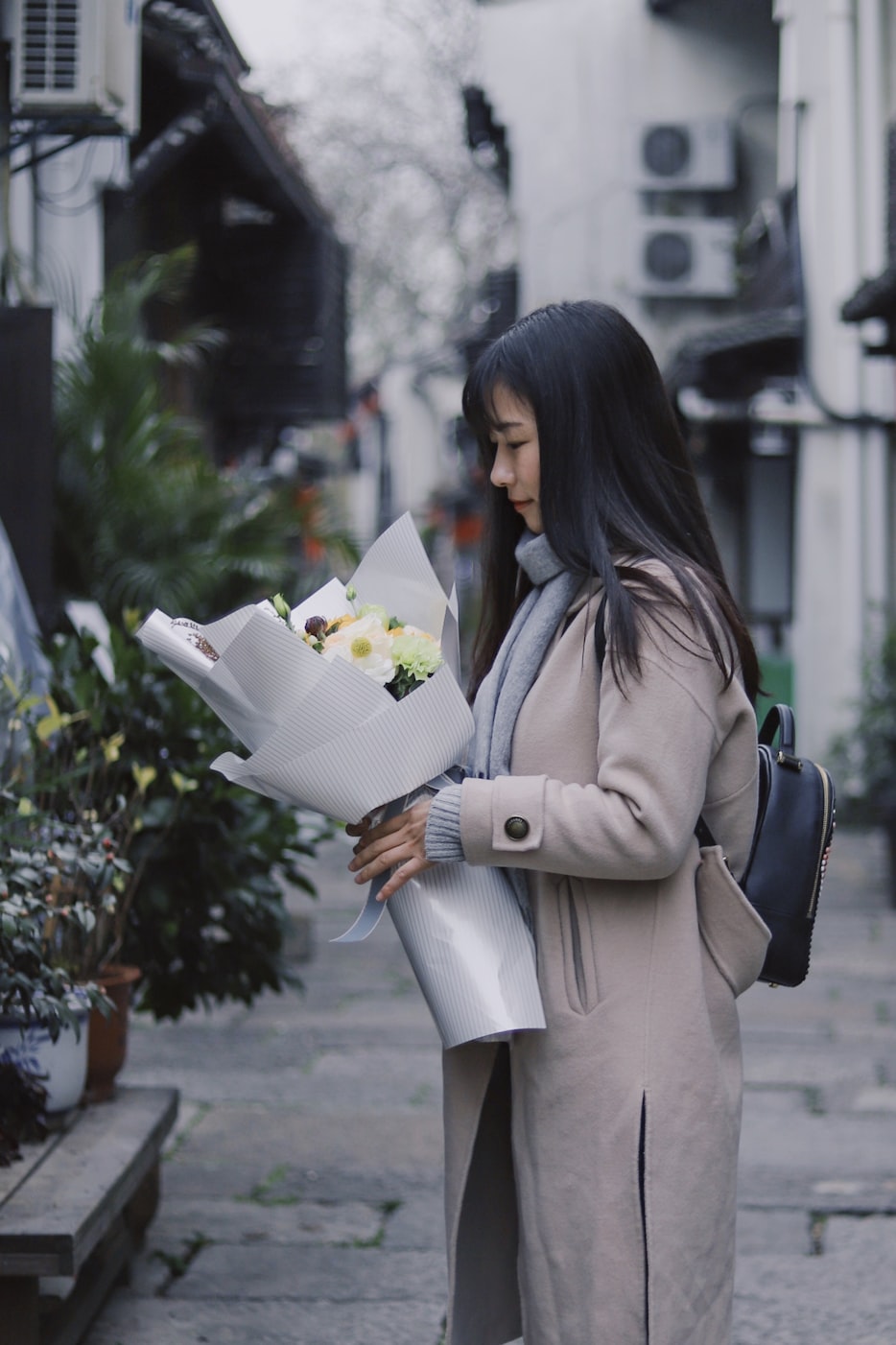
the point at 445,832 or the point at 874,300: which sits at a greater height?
the point at 874,300

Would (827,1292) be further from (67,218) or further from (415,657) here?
(67,218)

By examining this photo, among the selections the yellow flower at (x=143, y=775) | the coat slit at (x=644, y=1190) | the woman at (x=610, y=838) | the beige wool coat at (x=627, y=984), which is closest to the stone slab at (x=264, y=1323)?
the yellow flower at (x=143, y=775)

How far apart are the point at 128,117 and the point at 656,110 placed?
1326cm

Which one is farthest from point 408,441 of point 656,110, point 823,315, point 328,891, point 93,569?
point 93,569

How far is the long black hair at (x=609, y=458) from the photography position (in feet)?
7.53

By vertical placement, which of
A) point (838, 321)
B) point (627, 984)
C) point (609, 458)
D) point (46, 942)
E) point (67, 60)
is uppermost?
point (838, 321)

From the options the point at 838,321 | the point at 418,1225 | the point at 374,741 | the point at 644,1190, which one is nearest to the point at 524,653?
the point at 374,741

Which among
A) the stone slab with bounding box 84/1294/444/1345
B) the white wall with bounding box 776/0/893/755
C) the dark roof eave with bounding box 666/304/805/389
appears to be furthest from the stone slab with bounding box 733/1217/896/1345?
the dark roof eave with bounding box 666/304/805/389

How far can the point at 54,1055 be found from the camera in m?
3.58

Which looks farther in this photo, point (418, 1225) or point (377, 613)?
point (418, 1225)

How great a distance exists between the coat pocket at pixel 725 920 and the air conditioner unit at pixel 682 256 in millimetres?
15339

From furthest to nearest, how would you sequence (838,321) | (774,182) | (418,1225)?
(774,182) → (838,321) → (418,1225)

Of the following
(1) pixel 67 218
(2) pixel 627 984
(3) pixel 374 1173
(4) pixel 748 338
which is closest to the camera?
(2) pixel 627 984

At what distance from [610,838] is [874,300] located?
8.51m
